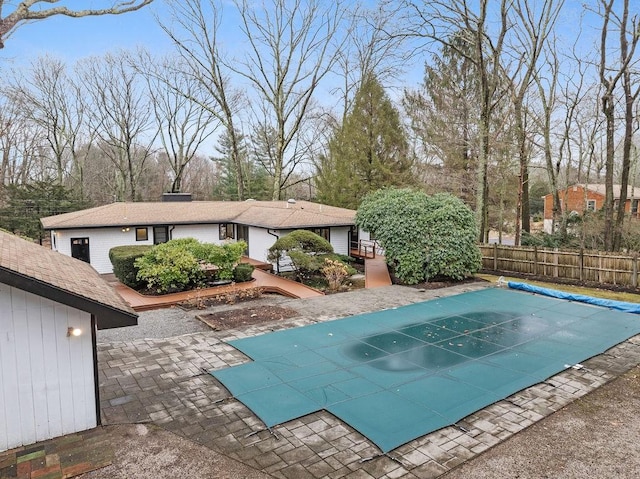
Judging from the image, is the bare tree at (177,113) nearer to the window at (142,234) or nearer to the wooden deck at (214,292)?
the window at (142,234)

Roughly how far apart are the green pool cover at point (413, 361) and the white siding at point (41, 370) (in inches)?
88.6

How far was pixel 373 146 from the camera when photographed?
24016 mm

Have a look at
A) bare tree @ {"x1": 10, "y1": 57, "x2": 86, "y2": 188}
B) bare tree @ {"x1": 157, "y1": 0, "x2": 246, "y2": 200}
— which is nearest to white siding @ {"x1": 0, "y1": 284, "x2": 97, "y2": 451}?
bare tree @ {"x1": 157, "y1": 0, "x2": 246, "y2": 200}

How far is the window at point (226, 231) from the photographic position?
2078 cm

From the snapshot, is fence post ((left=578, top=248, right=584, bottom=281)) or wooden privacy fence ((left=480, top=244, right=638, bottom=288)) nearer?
wooden privacy fence ((left=480, top=244, right=638, bottom=288))

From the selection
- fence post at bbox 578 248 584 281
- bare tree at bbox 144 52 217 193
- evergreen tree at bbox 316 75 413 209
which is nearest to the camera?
fence post at bbox 578 248 584 281

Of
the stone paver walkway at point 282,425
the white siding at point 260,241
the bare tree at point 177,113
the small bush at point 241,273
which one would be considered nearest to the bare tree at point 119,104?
the bare tree at point 177,113

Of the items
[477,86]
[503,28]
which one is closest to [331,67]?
[477,86]

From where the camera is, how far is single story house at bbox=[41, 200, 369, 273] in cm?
1702

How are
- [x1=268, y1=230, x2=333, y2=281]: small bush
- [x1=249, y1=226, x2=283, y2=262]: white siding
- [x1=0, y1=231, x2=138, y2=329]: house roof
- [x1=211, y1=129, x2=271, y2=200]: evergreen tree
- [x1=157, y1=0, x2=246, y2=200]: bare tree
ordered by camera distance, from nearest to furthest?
[x1=0, y1=231, x2=138, y2=329]: house roof
[x1=268, y1=230, x2=333, y2=281]: small bush
[x1=249, y1=226, x2=283, y2=262]: white siding
[x1=157, y1=0, x2=246, y2=200]: bare tree
[x1=211, y1=129, x2=271, y2=200]: evergreen tree

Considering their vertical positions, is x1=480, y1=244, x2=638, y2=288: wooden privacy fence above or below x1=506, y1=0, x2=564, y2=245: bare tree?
below

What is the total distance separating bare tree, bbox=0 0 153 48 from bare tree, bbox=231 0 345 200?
15.1 m

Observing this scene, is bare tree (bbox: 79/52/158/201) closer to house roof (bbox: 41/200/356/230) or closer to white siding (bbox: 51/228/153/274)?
house roof (bbox: 41/200/356/230)

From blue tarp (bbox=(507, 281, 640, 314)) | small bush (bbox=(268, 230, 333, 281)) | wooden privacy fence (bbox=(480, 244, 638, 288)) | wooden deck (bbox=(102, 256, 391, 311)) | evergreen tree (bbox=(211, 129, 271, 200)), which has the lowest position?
blue tarp (bbox=(507, 281, 640, 314))
